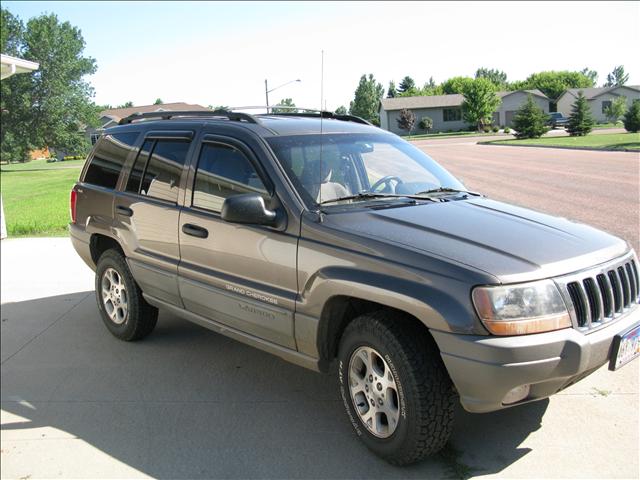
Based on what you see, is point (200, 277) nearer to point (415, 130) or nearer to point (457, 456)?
point (457, 456)

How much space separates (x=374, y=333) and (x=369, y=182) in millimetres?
1385

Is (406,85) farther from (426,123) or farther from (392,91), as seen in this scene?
(426,123)

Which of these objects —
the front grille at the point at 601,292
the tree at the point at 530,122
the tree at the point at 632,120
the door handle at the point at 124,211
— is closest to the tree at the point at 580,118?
the tree at the point at 530,122

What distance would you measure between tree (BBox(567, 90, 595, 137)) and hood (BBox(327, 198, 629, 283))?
42747 millimetres

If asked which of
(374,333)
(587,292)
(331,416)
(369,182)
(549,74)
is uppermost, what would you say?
(549,74)

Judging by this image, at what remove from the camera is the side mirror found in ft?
11.7

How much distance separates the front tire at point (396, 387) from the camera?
9.93 ft

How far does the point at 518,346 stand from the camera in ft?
9.14

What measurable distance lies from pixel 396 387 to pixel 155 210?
2.56 metres

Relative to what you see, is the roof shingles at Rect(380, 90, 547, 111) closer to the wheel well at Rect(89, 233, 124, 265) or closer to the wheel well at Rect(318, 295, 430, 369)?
the wheel well at Rect(89, 233, 124, 265)

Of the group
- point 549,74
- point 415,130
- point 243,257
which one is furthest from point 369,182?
point 549,74

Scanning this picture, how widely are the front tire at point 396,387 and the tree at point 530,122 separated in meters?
46.9

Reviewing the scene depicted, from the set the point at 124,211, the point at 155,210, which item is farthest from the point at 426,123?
the point at 155,210

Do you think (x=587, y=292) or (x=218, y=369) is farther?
(x=218, y=369)
